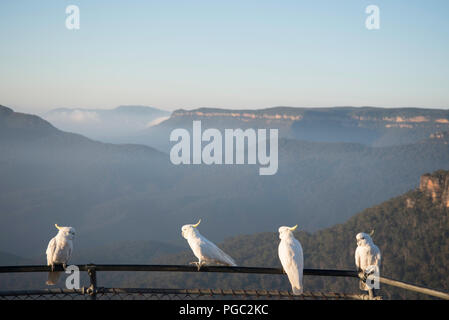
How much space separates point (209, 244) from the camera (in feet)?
19.3

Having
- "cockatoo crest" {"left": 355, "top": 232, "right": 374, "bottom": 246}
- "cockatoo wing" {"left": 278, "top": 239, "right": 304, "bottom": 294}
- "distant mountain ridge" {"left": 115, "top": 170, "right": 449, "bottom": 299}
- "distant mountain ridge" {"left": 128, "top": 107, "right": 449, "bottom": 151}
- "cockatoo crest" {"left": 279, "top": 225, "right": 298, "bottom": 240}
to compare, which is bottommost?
"distant mountain ridge" {"left": 115, "top": 170, "right": 449, "bottom": 299}

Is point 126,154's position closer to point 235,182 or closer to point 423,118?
point 235,182

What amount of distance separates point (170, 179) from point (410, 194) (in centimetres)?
8767

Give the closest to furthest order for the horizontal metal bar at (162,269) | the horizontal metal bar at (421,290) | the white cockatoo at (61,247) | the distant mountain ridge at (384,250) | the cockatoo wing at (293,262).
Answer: the horizontal metal bar at (421,290) < the horizontal metal bar at (162,269) < the cockatoo wing at (293,262) < the white cockatoo at (61,247) < the distant mountain ridge at (384,250)

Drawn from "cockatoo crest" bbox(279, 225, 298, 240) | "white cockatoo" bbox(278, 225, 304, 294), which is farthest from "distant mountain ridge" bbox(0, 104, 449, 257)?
"white cockatoo" bbox(278, 225, 304, 294)

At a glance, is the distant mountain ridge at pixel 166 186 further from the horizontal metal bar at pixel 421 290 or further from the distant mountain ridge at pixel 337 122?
the horizontal metal bar at pixel 421 290

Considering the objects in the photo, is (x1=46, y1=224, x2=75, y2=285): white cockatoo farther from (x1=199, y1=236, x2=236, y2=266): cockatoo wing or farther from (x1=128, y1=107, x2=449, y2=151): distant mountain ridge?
(x1=128, y1=107, x2=449, y2=151): distant mountain ridge

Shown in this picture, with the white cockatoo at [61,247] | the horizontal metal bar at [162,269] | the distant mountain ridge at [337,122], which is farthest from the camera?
the distant mountain ridge at [337,122]

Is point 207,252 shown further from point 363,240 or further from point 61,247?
point 363,240

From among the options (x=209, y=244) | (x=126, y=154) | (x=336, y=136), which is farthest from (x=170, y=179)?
(x=209, y=244)

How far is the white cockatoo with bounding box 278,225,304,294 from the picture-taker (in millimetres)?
5047

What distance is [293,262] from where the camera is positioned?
529 cm

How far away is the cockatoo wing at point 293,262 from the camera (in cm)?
504

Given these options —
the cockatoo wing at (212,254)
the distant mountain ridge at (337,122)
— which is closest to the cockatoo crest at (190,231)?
the cockatoo wing at (212,254)
